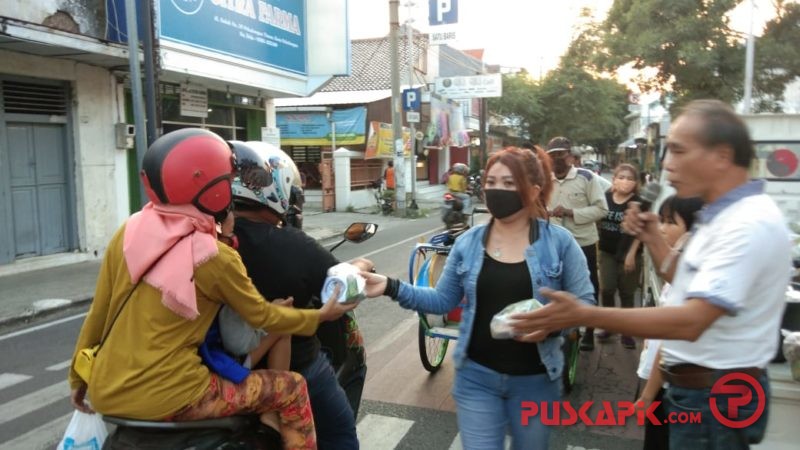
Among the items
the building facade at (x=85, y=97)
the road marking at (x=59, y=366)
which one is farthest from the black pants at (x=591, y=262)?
the building facade at (x=85, y=97)

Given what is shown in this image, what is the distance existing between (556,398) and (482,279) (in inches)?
22.0

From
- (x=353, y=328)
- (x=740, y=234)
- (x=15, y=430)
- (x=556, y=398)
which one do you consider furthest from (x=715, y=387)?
(x=15, y=430)

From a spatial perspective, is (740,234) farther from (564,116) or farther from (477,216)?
(564,116)

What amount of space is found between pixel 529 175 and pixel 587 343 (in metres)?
3.31

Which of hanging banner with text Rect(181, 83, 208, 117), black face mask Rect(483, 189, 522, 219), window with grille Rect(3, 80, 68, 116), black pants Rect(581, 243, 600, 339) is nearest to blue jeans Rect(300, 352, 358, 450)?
black face mask Rect(483, 189, 522, 219)

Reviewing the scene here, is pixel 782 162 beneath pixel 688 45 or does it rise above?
beneath

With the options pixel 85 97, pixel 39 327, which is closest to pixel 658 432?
pixel 39 327

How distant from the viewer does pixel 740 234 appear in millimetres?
1727

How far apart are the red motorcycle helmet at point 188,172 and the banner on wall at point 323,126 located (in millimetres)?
20605

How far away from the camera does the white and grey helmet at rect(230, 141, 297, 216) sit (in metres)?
2.16

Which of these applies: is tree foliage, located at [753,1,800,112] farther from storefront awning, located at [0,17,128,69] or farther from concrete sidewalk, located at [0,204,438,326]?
concrete sidewalk, located at [0,204,438,326]

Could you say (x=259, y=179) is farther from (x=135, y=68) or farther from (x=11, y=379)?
(x=135, y=68)

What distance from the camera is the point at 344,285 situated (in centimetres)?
203

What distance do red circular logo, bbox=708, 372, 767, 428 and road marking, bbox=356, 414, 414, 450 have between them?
232 centimetres
